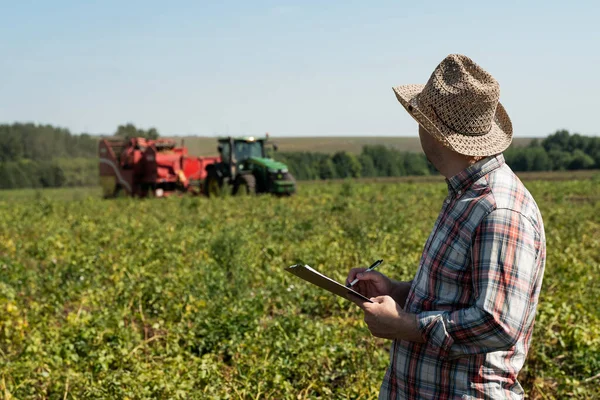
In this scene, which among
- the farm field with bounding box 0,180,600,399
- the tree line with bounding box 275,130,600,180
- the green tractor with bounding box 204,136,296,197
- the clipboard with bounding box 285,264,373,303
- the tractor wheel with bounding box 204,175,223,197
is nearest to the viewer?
the clipboard with bounding box 285,264,373,303

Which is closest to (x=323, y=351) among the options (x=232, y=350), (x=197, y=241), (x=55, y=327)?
(x=232, y=350)

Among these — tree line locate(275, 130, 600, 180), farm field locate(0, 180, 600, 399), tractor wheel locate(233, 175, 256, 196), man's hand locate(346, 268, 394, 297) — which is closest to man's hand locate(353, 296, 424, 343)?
man's hand locate(346, 268, 394, 297)

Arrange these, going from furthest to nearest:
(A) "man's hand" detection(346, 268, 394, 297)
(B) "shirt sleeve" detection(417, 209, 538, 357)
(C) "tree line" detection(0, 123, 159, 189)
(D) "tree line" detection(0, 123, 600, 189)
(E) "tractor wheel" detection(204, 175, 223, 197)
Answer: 1. (D) "tree line" detection(0, 123, 600, 189)
2. (C) "tree line" detection(0, 123, 159, 189)
3. (E) "tractor wheel" detection(204, 175, 223, 197)
4. (A) "man's hand" detection(346, 268, 394, 297)
5. (B) "shirt sleeve" detection(417, 209, 538, 357)

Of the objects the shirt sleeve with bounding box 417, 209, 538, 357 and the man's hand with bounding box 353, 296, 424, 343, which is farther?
the man's hand with bounding box 353, 296, 424, 343

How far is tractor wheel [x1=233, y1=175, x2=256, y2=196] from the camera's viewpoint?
64.5 ft

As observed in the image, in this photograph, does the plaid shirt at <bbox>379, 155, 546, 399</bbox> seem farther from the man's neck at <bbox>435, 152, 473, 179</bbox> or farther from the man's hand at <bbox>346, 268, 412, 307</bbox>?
the man's hand at <bbox>346, 268, 412, 307</bbox>

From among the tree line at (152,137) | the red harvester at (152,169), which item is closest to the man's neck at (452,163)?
the red harvester at (152,169)

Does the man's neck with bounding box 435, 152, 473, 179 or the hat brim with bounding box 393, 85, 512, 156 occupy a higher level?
the hat brim with bounding box 393, 85, 512, 156

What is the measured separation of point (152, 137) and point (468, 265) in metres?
41.5

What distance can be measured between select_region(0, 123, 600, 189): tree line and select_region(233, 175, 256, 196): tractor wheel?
70.9 feet

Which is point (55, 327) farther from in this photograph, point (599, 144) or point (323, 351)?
point (599, 144)

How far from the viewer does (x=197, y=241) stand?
997cm

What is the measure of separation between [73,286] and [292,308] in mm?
2440

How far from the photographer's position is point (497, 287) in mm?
1969
